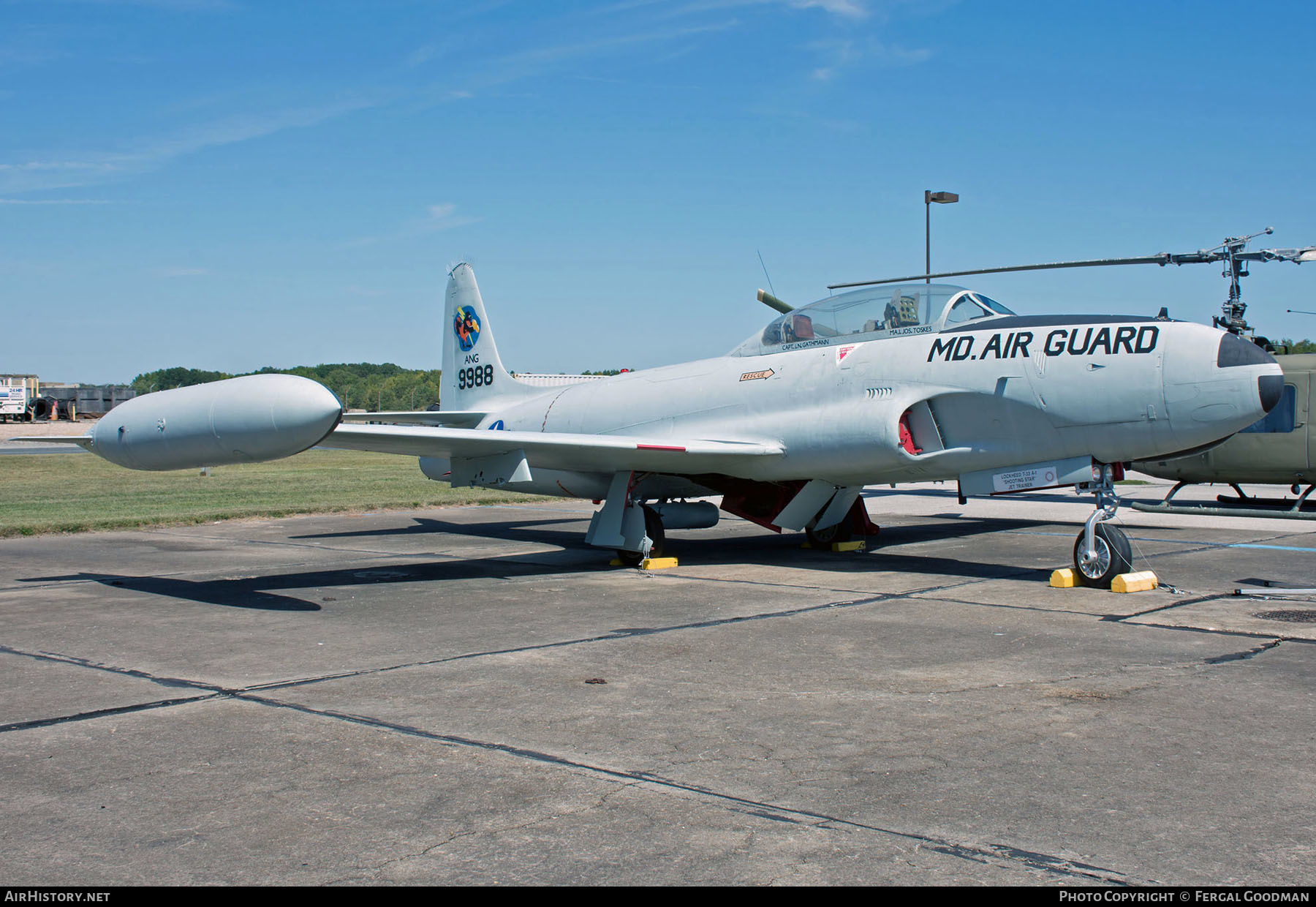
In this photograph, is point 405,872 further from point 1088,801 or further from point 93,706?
point 93,706

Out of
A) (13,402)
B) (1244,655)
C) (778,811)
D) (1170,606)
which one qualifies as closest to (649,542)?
(1170,606)

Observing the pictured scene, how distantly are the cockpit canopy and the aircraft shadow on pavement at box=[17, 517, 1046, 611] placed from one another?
97.2 inches

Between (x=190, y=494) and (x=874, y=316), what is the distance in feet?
55.4

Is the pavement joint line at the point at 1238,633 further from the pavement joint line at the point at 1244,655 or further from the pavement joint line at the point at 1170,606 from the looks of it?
the pavement joint line at the point at 1170,606

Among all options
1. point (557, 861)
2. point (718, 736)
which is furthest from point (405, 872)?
point (718, 736)

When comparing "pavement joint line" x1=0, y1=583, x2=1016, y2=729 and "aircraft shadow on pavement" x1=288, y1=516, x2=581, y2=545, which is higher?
"aircraft shadow on pavement" x1=288, y1=516, x2=581, y2=545

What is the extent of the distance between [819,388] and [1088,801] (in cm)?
727

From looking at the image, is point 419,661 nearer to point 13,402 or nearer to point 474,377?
point 474,377

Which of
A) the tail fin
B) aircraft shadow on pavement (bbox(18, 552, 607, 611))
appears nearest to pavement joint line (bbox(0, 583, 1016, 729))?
aircraft shadow on pavement (bbox(18, 552, 607, 611))

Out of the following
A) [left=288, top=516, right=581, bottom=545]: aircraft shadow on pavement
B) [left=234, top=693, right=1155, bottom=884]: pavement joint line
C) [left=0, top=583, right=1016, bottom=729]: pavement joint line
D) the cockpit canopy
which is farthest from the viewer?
[left=288, top=516, right=581, bottom=545]: aircraft shadow on pavement

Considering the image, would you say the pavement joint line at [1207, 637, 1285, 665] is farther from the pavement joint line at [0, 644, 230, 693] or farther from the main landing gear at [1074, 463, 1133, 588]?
the pavement joint line at [0, 644, 230, 693]

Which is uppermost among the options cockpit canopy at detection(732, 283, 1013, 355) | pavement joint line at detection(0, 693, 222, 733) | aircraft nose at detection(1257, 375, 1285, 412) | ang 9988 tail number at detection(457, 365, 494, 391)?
cockpit canopy at detection(732, 283, 1013, 355)

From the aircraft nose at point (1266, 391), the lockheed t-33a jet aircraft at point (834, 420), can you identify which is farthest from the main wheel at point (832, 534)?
the aircraft nose at point (1266, 391)

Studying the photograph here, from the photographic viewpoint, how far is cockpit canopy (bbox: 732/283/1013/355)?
1058cm
